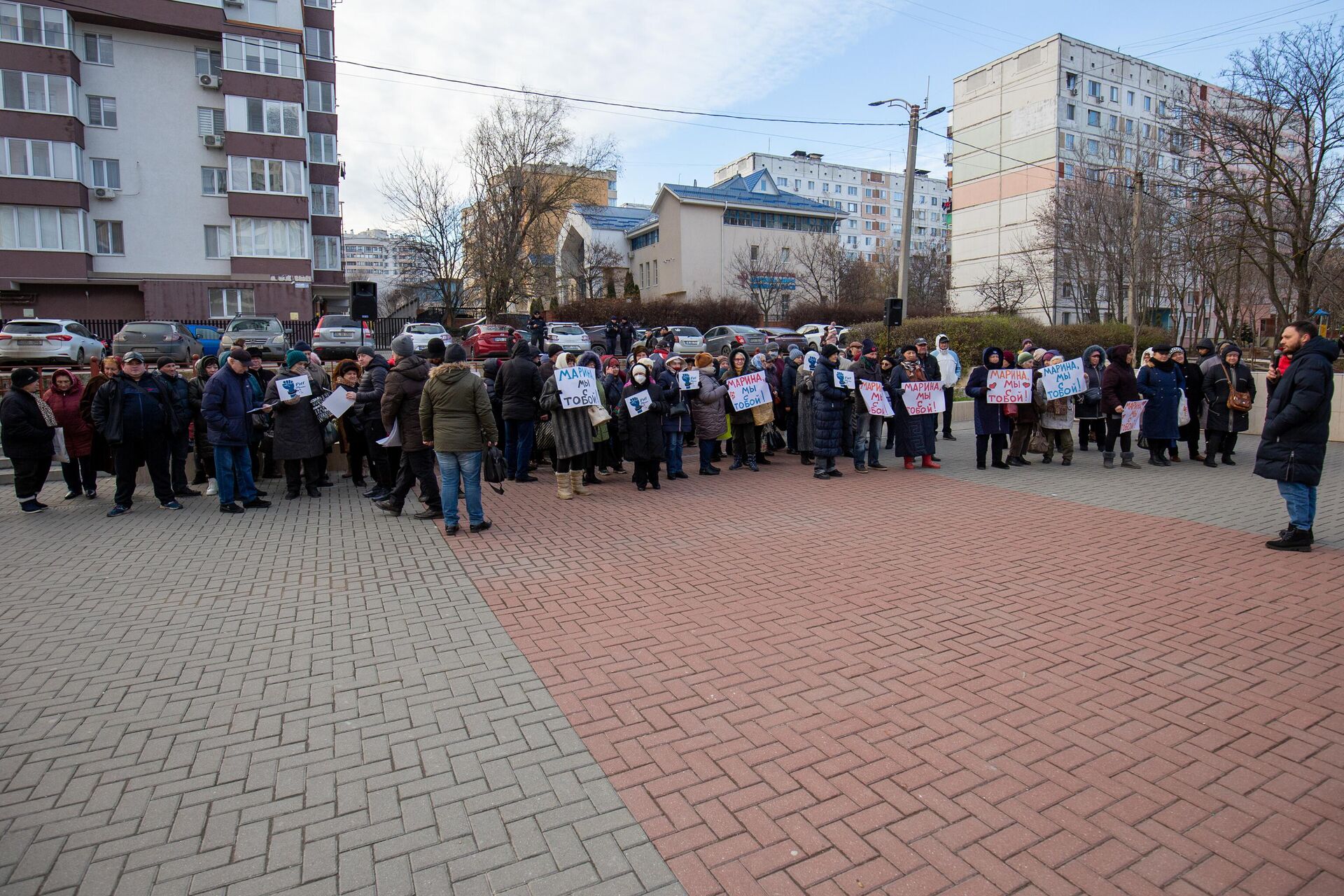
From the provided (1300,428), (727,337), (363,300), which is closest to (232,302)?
(363,300)

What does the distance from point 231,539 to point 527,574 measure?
380 cm

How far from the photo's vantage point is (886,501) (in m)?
9.66

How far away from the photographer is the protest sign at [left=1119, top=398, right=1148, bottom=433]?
39.7ft

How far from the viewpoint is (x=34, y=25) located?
34.9 metres

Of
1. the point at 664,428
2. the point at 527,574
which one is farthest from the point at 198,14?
the point at 527,574

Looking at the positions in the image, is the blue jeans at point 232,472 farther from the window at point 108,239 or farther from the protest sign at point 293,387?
the window at point 108,239

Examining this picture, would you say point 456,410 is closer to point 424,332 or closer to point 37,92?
point 424,332

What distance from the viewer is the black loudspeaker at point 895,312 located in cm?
1973

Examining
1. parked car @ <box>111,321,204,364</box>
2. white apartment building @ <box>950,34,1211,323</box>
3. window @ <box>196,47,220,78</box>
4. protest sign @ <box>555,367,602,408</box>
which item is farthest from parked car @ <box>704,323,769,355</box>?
white apartment building @ <box>950,34,1211,323</box>

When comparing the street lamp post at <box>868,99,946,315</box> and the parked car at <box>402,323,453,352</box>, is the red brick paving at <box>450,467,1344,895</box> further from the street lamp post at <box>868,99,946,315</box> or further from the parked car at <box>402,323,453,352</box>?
the parked car at <box>402,323,453,352</box>

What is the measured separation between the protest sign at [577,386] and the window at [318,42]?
47.2m

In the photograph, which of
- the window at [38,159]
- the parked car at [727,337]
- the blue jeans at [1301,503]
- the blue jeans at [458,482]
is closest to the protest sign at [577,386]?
the blue jeans at [458,482]

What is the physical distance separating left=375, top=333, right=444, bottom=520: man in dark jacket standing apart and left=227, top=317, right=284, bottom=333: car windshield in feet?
63.8

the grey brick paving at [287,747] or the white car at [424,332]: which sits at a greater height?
the white car at [424,332]
